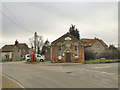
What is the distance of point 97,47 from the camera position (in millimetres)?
40719

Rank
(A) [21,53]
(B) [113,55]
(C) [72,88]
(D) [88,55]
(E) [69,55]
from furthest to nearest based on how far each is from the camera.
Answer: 1. (A) [21,53]
2. (B) [113,55]
3. (D) [88,55]
4. (E) [69,55]
5. (C) [72,88]

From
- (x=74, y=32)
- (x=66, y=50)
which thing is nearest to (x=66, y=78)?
(x=66, y=50)

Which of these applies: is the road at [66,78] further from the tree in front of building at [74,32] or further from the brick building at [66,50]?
the tree in front of building at [74,32]

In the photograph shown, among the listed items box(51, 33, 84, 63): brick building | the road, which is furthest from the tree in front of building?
the road

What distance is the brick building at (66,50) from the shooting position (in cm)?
2567

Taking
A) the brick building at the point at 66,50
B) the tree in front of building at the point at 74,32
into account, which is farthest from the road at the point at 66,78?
the tree in front of building at the point at 74,32

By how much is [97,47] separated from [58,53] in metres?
20.3

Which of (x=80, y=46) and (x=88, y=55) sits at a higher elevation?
(x=80, y=46)

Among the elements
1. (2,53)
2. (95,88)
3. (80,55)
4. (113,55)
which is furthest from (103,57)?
(2,53)

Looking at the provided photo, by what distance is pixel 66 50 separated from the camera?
25.9 m

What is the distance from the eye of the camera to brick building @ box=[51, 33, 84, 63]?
2567cm

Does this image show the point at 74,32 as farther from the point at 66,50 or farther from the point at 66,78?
the point at 66,78

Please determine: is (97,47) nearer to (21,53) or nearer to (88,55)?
(88,55)

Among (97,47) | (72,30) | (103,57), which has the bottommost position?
(103,57)
